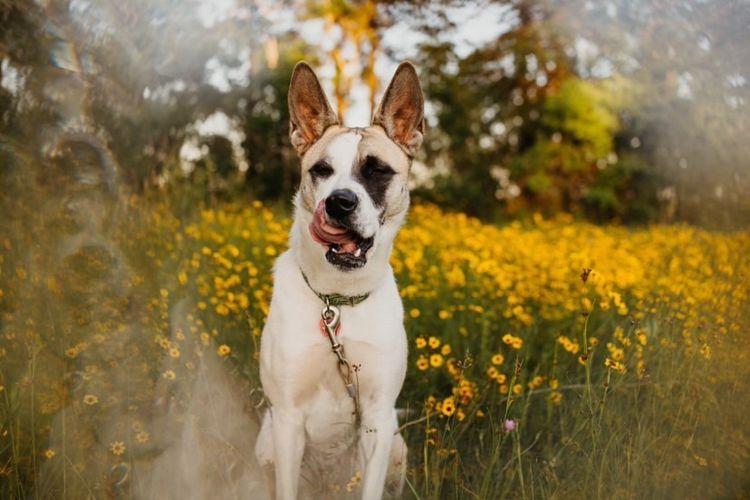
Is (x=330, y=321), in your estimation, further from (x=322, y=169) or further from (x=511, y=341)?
(x=511, y=341)

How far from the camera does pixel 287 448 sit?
2518 millimetres

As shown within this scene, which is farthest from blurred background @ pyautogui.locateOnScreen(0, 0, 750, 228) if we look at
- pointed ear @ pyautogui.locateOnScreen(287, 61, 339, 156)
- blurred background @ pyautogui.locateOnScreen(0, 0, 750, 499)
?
pointed ear @ pyautogui.locateOnScreen(287, 61, 339, 156)

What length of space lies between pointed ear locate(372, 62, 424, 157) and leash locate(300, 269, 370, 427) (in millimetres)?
766

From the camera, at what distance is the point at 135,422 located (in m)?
2.62

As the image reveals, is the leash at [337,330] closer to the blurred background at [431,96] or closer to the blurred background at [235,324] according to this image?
the blurred background at [235,324]

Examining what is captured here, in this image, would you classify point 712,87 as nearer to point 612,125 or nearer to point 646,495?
point 646,495

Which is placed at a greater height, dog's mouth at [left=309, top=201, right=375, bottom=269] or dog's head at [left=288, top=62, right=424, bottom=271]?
dog's head at [left=288, top=62, right=424, bottom=271]

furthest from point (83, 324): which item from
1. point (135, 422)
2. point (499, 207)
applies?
point (499, 207)

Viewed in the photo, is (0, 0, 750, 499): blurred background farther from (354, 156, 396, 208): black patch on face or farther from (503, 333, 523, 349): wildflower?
(354, 156, 396, 208): black patch on face

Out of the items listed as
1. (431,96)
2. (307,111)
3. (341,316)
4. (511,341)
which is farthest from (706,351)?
(431,96)

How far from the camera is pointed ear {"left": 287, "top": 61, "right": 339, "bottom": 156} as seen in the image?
264 cm

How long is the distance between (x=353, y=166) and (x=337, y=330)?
69 cm

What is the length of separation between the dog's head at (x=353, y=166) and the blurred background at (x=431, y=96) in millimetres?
978

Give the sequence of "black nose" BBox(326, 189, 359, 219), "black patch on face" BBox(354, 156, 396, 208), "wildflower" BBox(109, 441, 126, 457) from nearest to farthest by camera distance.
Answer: "black nose" BBox(326, 189, 359, 219), "wildflower" BBox(109, 441, 126, 457), "black patch on face" BBox(354, 156, 396, 208)
